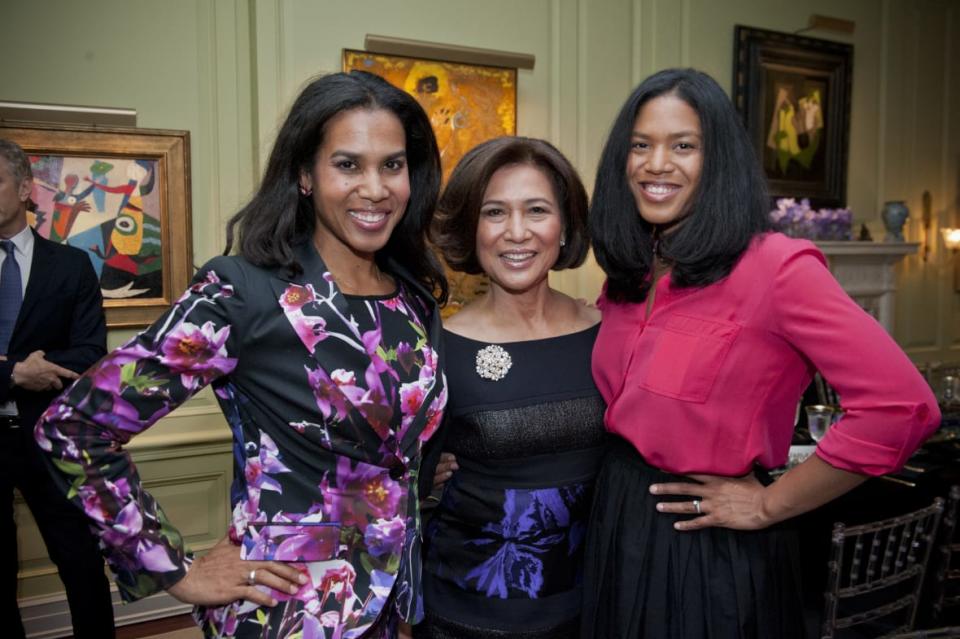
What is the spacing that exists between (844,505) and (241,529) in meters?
2.15

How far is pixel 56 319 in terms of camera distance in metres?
2.96

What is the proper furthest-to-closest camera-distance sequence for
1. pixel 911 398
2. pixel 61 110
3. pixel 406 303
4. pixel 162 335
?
pixel 61 110 → pixel 406 303 → pixel 911 398 → pixel 162 335

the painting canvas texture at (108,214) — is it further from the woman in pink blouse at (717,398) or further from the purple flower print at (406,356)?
the woman in pink blouse at (717,398)

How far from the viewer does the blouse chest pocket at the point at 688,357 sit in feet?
4.80

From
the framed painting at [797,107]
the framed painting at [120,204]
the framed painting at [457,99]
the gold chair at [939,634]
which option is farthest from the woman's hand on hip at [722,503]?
the framed painting at [797,107]

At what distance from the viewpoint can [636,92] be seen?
1.66 meters

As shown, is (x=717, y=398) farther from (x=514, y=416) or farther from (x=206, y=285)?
(x=206, y=285)

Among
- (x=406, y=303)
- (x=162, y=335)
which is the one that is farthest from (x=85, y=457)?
(x=406, y=303)

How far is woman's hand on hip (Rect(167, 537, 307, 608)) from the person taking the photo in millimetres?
1275

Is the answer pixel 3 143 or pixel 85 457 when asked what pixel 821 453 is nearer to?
pixel 85 457

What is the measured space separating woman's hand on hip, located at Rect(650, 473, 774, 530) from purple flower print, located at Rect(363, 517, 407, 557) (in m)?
0.54

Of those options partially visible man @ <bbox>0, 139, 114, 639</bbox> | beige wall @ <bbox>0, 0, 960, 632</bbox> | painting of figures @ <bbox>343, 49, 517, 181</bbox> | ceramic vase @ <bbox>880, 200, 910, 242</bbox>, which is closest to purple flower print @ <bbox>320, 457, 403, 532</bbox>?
beige wall @ <bbox>0, 0, 960, 632</bbox>

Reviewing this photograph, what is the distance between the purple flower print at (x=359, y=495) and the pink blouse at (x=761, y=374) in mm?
537

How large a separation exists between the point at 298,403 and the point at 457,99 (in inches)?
120
